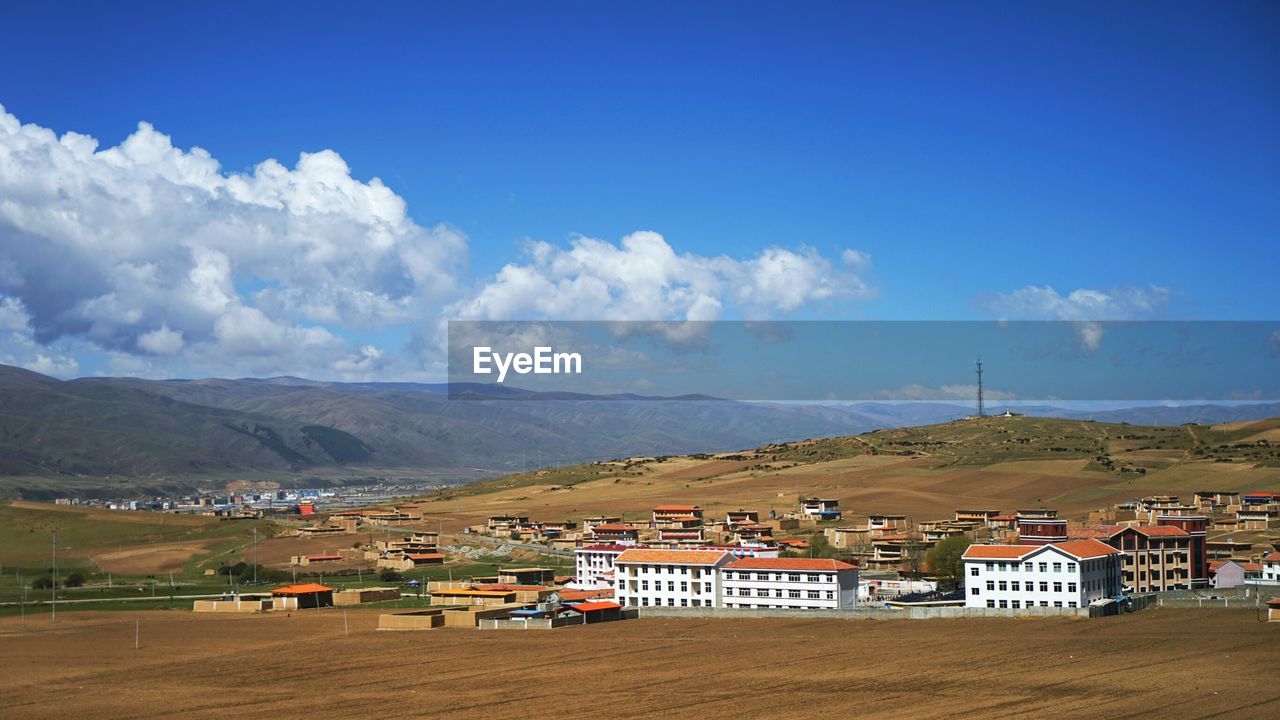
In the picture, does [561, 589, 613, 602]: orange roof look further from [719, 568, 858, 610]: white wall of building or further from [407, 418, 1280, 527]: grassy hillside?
[407, 418, 1280, 527]: grassy hillside

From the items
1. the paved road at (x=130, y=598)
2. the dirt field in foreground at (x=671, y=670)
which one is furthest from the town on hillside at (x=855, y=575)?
the paved road at (x=130, y=598)

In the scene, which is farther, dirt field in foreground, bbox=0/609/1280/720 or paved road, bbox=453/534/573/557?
paved road, bbox=453/534/573/557

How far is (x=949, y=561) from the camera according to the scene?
78.4m

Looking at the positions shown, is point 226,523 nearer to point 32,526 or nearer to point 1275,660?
point 32,526

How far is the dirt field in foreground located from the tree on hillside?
15210mm

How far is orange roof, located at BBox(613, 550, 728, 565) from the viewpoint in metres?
69.9

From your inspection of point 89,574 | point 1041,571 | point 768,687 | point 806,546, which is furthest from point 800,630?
Result: point 89,574

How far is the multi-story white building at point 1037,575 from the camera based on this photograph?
204 ft

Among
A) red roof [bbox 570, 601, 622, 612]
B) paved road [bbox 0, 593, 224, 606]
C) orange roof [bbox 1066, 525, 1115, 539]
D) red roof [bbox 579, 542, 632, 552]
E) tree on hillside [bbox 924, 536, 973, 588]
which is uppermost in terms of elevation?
orange roof [bbox 1066, 525, 1115, 539]

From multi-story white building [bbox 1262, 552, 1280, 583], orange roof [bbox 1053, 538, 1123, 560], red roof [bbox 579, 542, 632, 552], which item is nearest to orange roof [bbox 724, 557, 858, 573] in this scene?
orange roof [bbox 1053, 538, 1123, 560]

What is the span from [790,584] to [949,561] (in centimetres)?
1547

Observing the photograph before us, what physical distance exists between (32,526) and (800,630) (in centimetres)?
8029

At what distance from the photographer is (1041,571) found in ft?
206

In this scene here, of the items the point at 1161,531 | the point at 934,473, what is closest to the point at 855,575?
the point at 1161,531
